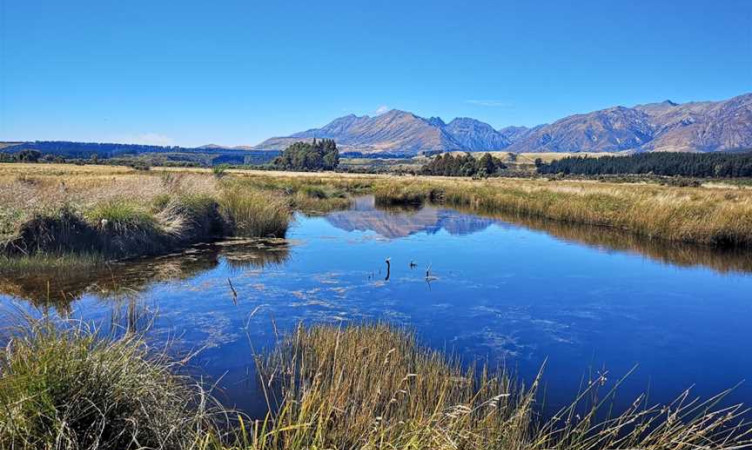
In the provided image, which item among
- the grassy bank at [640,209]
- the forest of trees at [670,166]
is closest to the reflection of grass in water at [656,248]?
the grassy bank at [640,209]

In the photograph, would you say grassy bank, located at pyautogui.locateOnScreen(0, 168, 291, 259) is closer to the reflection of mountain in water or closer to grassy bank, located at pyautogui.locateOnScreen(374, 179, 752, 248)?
the reflection of mountain in water

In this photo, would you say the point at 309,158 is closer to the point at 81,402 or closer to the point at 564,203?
the point at 564,203

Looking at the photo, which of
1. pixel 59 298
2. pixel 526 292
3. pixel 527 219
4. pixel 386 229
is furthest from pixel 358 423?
pixel 527 219

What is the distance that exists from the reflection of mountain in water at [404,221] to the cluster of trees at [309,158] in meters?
84.0

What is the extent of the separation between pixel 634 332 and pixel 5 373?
9.85m

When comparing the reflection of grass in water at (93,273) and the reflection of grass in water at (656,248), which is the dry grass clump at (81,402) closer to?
the reflection of grass in water at (93,273)

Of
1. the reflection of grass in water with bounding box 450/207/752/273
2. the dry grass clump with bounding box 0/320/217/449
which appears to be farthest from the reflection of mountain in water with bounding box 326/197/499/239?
the dry grass clump with bounding box 0/320/217/449

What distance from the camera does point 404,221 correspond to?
28016 millimetres

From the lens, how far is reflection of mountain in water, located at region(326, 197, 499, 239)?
2448 centimetres

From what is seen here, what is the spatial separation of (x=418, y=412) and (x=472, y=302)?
6.69 meters

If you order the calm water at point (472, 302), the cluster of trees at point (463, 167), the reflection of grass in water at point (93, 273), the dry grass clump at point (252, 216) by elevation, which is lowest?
the calm water at point (472, 302)

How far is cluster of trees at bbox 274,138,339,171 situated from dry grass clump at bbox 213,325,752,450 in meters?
110

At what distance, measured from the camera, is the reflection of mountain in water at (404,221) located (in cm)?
2448

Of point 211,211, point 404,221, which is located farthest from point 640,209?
point 211,211
